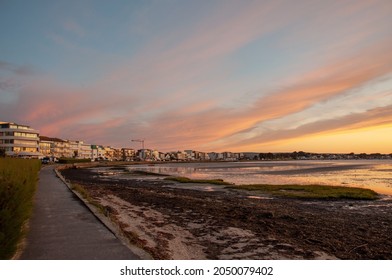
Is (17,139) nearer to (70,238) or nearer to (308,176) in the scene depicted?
(308,176)

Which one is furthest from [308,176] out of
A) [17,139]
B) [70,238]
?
[17,139]

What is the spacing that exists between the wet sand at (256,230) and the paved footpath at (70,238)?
4.00ft

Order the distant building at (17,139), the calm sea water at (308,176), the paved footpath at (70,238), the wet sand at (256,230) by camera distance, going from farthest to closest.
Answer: the distant building at (17,139), the calm sea water at (308,176), the wet sand at (256,230), the paved footpath at (70,238)

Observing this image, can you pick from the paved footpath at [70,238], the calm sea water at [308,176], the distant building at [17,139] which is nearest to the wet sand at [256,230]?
the paved footpath at [70,238]

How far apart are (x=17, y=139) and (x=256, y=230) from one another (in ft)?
385

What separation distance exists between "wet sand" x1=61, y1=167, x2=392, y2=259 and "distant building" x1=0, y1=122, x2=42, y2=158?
341 ft

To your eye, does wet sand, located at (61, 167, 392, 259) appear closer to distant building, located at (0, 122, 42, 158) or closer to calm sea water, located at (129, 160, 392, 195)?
calm sea water, located at (129, 160, 392, 195)

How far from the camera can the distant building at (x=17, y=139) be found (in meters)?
108

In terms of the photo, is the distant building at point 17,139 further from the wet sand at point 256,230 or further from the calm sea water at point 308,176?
the wet sand at point 256,230

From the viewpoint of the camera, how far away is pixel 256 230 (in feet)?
47.5

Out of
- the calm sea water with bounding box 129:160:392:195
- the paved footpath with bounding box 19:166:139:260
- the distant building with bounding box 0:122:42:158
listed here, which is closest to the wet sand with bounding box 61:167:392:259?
the paved footpath with bounding box 19:166:139:260

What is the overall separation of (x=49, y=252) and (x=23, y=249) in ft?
3.11

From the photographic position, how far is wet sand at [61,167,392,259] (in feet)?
36.8
